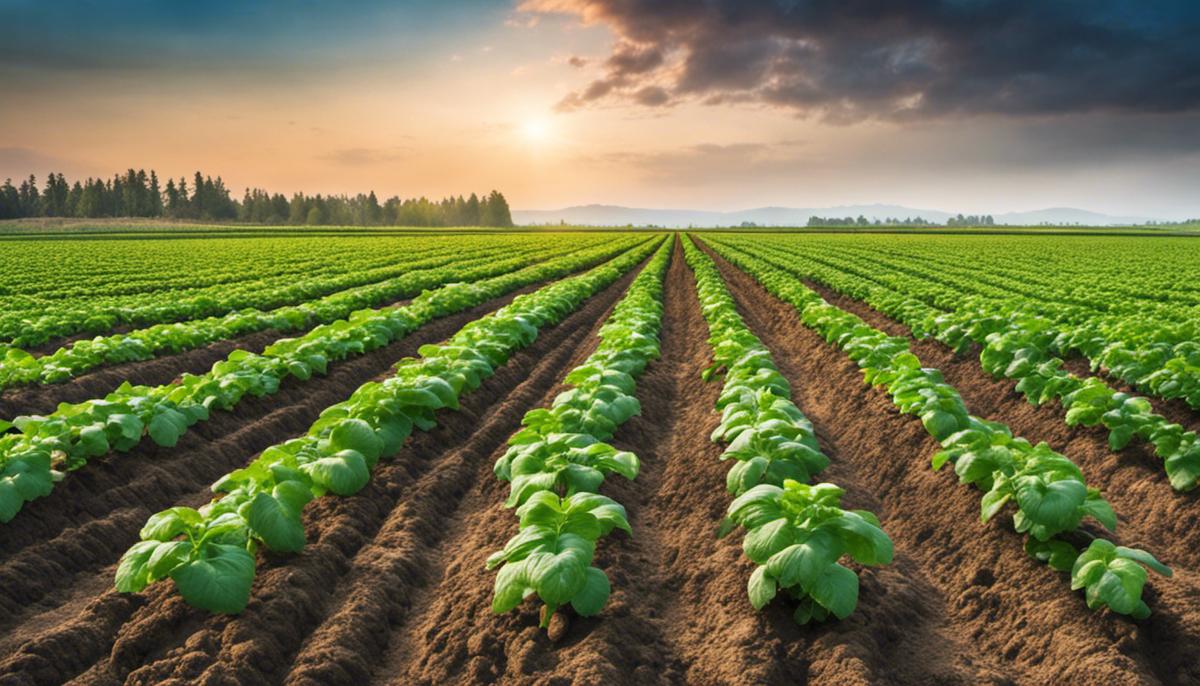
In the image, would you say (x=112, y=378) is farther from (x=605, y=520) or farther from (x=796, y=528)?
(x=796, y=528)

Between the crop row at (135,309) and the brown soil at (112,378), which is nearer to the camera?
the brown soil at (112,378)

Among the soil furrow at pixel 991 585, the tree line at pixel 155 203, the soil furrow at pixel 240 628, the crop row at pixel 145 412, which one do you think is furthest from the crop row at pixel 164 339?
the tree line at pixel 155 203

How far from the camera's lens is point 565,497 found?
17.2ft

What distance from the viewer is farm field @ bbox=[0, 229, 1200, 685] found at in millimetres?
3938

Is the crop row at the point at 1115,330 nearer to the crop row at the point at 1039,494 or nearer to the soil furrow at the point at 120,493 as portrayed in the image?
the crop row at the point at 1039,494

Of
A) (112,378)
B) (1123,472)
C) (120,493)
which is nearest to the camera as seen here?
(120,493)

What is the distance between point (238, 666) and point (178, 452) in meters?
4.40

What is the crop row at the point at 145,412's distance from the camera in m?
5.57

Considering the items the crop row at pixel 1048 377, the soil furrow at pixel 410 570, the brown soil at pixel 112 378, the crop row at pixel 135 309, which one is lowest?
the soil furrow at pixel 410 570

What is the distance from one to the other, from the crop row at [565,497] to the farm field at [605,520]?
2 cm

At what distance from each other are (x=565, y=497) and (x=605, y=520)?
0.78 meters

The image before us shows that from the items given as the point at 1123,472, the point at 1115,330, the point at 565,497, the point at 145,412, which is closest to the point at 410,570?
the point at 565,497

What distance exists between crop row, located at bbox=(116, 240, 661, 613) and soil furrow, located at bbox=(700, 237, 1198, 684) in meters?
3.79

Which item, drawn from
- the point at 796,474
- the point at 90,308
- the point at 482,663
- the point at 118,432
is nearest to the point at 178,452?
the point at 118,432
